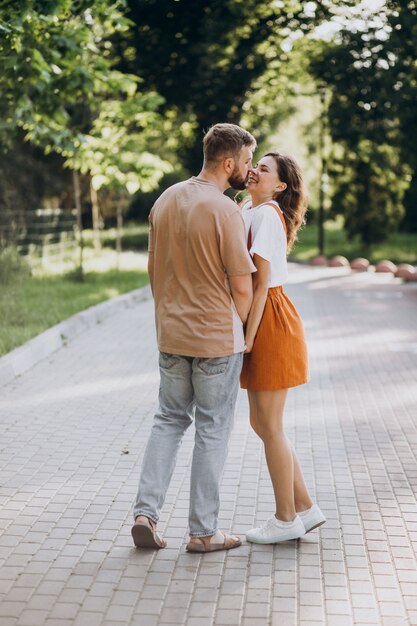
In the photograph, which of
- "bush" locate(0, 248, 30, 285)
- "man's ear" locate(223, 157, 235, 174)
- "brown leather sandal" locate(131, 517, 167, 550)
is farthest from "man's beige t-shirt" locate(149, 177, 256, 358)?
"bush" locate(0, 248, 30, 285)

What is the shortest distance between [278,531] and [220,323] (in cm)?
115

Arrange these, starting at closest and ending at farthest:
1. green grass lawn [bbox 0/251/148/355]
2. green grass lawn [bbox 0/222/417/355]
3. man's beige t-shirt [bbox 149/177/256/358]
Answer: man's beige t-shirt [bbox 149/177/256/358] < green grass lawn [bbox 0/251/148/355] < green grass lawn [bbox 0/222/417/355]

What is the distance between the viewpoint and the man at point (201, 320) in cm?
451

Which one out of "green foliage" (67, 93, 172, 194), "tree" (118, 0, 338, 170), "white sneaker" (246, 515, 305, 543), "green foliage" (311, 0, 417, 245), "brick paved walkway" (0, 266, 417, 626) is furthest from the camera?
"tree" (118, 0, 338, 170)

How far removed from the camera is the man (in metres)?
4.51

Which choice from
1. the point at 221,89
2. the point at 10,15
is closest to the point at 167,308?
the point at 10,15

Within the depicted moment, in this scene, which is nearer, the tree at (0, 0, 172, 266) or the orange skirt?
the orange skirt

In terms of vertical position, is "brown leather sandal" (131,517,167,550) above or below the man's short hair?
below

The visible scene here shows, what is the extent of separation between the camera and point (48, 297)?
15742 mm

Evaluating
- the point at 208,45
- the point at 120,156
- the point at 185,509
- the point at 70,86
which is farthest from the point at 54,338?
the point at 208,45

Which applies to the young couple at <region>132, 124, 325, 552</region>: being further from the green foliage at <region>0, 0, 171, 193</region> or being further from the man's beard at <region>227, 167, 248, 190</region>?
the green foliage at <region>0, 0, 171, 193</region>

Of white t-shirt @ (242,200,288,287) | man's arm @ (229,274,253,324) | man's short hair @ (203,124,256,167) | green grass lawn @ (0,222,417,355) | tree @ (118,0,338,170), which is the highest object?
tree @ (118,0,338,170)

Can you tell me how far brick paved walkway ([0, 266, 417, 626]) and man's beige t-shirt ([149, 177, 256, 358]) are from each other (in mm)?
1089

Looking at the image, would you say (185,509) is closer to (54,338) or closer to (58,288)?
(54,338)
